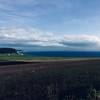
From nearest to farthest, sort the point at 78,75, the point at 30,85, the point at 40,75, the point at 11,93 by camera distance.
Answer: the point at 11,93
the point at 30,85
the point at 40,75
the point at 78,75

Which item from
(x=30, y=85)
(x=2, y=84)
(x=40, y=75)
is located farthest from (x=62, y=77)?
(x=2, y=84)

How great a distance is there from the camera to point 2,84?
56.9 feet

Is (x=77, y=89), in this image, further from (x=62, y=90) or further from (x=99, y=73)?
(x=99, y=73)

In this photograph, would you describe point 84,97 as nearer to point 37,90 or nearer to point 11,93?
point 37,90

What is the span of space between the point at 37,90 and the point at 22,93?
1067 mm

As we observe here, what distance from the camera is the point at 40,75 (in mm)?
20062

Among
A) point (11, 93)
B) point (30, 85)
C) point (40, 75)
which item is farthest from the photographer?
point (40, 75)

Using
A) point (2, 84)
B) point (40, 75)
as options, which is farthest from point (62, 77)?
point (2, 84)

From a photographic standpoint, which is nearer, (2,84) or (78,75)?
(2,84)

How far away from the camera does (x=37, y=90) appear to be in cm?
1731

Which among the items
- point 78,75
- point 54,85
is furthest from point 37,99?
point 78,75

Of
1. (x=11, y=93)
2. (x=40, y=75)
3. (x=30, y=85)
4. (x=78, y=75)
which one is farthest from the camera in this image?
(x=78, y=75)

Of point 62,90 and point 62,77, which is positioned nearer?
point 62,90

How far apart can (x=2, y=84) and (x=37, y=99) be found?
241 cm
